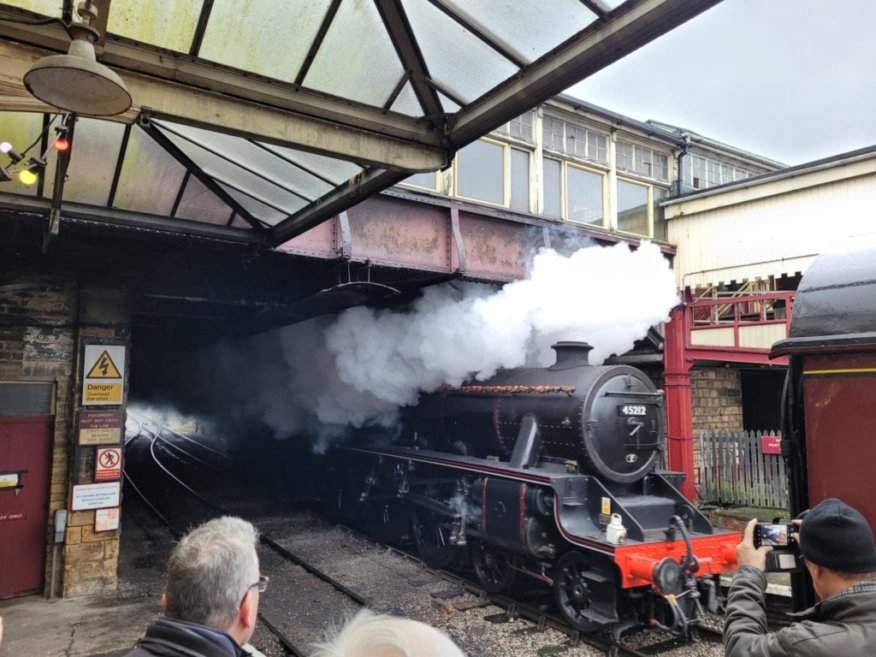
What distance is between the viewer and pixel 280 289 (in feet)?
30.0

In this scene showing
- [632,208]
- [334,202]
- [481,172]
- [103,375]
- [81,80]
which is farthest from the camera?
[632,208]

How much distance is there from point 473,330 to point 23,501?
538 cm

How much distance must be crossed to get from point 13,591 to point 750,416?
15383mm

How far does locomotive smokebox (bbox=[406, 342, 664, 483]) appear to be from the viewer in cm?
649

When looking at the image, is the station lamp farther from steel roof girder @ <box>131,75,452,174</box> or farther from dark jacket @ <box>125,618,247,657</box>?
dark jacket @ <box>125,618,247,657</box>

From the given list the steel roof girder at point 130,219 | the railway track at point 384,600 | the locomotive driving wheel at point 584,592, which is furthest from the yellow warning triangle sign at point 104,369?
the locomotive driving wheel at point 584,592

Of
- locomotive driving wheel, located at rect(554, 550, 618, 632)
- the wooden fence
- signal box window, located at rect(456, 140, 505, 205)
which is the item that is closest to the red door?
locomotive driving wheel, located at rect(554, 550, 618, 632)

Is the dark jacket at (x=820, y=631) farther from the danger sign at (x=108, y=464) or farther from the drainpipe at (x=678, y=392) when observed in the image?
the drainpipe at (x=678, y=392)

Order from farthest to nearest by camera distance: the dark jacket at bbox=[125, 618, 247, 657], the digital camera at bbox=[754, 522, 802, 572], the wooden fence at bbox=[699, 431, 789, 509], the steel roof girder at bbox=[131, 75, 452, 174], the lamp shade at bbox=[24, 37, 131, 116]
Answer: the wooden fence at bbox=[699, 431, 789, 509] < the steel roof girder at bbox=[131, 75, 452, 174] < the digital camera at bbox=[754, 522, 802, 572] < the lamp shade at bbox=[24, 37, 131, 116] < the dark jacket at bbox=[125, 618, 247, 657]

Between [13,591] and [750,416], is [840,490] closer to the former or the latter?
[13,591]

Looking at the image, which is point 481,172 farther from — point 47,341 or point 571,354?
point 47,341

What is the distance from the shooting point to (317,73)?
12.2ft

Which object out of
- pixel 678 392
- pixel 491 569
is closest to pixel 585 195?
pixel 678 392

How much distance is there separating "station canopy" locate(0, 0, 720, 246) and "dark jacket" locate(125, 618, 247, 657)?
2364mm
